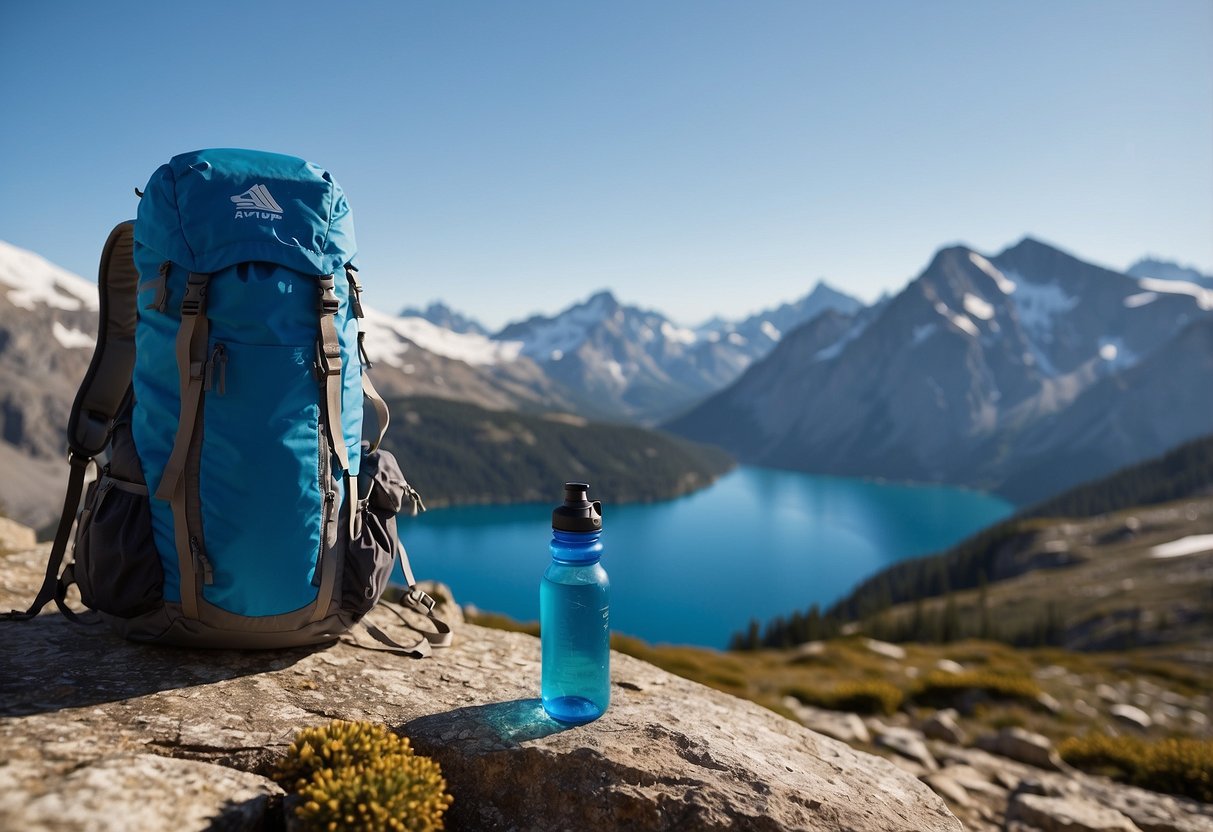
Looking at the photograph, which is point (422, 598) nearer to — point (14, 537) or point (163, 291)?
point (163, 291)

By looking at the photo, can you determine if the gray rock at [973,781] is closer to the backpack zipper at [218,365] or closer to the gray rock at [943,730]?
the gray rock at [943,730]

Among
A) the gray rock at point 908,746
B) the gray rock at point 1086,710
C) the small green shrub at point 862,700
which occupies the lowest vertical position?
the gray rock at point 1086,710

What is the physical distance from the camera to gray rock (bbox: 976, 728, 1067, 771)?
10.1m

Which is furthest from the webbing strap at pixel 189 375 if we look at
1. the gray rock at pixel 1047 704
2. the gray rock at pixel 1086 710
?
the gray rock at pixel 1086 710

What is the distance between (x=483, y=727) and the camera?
3.94 m

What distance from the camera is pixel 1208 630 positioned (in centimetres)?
6481

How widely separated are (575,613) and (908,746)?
8304mm

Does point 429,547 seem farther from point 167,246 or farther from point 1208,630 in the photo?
point 167,246

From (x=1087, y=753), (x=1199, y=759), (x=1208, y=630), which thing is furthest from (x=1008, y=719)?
(x=1208, y=630)

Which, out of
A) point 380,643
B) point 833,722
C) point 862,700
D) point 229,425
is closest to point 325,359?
point 229,425

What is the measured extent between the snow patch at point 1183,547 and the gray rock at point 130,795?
4823 inches

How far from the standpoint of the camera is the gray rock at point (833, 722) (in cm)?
1077

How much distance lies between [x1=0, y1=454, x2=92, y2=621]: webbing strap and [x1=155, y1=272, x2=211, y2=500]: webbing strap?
115cm

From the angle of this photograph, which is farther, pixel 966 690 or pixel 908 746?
pixel 966 690
